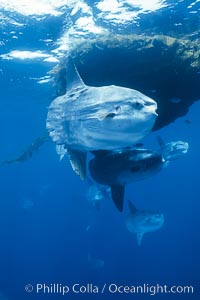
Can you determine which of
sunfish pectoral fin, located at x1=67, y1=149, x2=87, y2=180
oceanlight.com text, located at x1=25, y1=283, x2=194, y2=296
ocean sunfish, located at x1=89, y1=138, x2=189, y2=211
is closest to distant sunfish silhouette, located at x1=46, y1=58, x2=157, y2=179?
sunfish pectoral fin, located at x1=67, y1=149, x2=87, y2=180

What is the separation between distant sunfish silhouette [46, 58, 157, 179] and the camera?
3314mm

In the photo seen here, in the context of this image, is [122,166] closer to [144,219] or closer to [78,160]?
[78,160]

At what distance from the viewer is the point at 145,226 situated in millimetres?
11930

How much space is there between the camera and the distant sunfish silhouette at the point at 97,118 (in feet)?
10.9

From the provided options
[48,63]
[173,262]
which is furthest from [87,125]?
[173,262]

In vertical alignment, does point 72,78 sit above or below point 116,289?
above

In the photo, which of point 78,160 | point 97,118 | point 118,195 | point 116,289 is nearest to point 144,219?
point 118,195

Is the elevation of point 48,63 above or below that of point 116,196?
below

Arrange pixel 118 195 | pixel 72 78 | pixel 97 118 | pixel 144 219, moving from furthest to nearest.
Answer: pixel 144 219 → pixel 118 195 → pixel 72 78 → pixel 97 118

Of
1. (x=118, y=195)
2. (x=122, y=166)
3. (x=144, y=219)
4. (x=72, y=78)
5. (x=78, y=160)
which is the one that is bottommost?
(x=144, y=219)

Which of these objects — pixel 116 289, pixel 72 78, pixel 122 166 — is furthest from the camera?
pixel 116 289

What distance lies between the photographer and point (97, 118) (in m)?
3.57

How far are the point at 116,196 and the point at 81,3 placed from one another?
325 inches

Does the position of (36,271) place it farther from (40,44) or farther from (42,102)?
(40,44)
